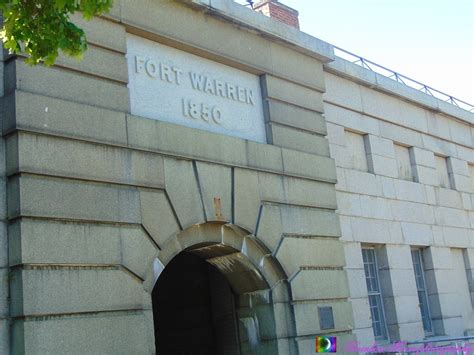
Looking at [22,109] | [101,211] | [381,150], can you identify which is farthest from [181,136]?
[381,150]

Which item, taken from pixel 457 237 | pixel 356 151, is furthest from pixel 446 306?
pixel 356 151

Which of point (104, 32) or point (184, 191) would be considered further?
point (184, 191)

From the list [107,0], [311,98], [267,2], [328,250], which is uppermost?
[267,2]

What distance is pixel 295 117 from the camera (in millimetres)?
12797

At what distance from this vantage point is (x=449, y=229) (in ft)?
58.1

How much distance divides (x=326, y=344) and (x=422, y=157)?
7.57 metres

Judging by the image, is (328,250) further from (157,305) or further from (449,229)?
(449,229)

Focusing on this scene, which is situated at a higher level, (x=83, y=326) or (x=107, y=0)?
(x=107, y=0)

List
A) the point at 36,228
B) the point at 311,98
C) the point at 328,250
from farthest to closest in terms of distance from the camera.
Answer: the point at 311,98
the point at 328,250
the point at 36,228

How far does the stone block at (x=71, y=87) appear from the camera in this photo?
8.58m

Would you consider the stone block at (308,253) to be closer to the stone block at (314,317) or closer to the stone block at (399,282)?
the stone block at (314,317)

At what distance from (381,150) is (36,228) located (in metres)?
9.99

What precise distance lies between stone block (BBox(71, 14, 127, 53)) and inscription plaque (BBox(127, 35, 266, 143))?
13.5 inches

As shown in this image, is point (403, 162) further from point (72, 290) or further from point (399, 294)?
point (72, 290)
